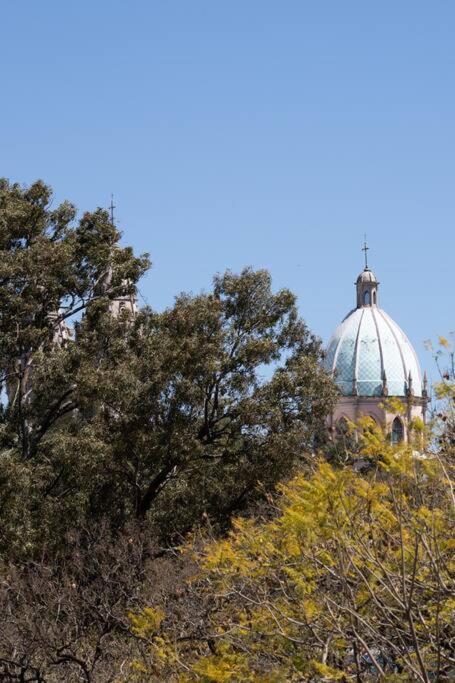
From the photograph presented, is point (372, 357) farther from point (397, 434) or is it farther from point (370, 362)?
point (397, 434)

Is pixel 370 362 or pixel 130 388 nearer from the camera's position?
pixel 130 388

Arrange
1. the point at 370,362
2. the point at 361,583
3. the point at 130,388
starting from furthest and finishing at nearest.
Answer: the point at 370,362, the point at 130,388, the point at 361,583

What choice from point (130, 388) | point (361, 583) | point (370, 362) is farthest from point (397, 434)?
point (370, 362)

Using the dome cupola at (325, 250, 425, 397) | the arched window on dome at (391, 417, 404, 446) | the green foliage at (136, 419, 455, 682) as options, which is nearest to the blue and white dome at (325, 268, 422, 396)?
the dome cupola at (325, 250, 425, 397)

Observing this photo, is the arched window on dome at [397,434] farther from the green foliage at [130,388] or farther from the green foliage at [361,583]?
the green foliage at [130,388]

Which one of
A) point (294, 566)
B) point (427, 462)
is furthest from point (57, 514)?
point (427, 462)

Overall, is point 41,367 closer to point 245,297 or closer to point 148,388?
point 148,388

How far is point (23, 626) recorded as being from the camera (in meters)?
17.3

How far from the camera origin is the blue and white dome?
70.7 meters

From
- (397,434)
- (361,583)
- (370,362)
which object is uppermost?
(370,362)

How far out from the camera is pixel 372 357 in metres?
71.4

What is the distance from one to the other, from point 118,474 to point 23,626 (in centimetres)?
720

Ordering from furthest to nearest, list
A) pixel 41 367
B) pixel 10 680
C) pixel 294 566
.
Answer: pixel 41 367
pixel 10 680
pixel 294 566

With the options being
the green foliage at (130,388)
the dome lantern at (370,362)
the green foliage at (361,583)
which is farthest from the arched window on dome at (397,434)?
the dome lantern at (370,362)
